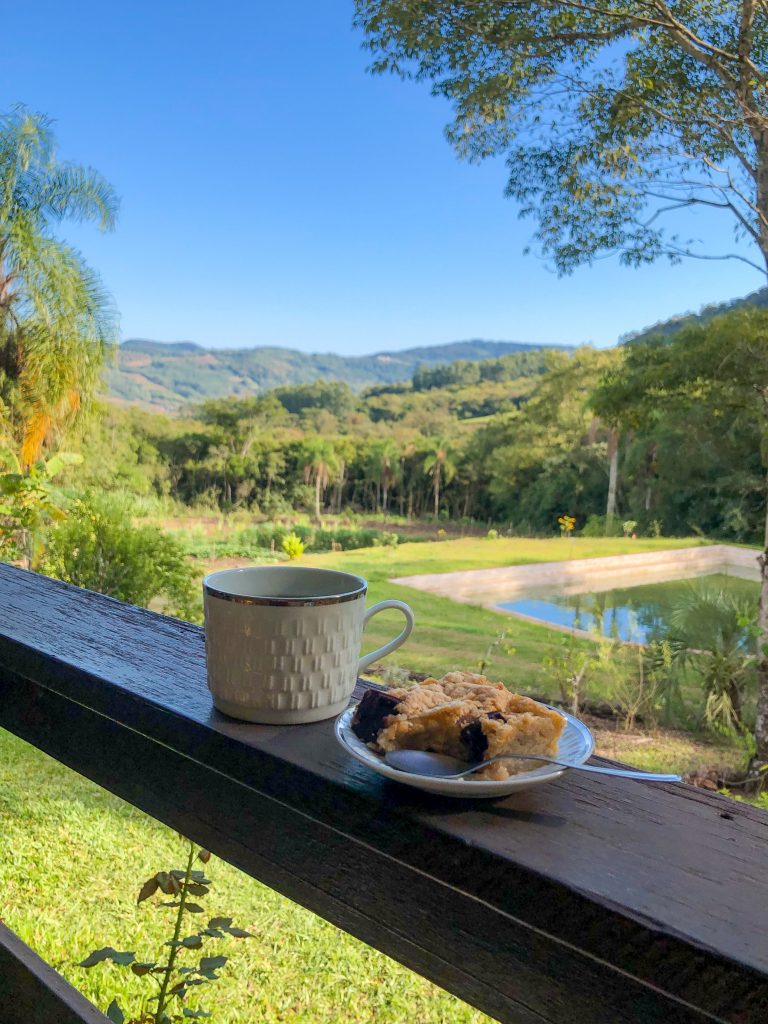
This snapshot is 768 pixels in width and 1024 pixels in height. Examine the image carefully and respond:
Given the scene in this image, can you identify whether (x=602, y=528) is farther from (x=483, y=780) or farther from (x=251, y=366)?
(x=483, y=780)

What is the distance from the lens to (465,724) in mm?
340

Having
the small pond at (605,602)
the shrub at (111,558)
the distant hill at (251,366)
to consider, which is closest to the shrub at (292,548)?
the small pond at (605,602)

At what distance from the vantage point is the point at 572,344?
1631cm

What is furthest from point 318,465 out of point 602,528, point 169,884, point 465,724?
point 465,724

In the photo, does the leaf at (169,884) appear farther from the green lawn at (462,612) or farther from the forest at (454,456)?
the forest at (454,456)

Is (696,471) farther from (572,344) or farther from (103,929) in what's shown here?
(103,929)

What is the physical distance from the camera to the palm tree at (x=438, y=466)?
12.8m

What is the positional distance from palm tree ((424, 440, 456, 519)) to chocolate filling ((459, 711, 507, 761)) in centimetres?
1238

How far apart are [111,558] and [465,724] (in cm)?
337

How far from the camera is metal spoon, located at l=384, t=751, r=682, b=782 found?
321mm

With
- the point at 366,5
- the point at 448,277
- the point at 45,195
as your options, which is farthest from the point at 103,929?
the point at 448,277

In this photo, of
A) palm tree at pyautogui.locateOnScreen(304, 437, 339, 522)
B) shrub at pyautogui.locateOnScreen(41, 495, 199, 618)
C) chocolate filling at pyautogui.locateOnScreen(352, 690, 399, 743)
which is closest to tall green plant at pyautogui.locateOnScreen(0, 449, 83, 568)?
shrub at pyautogui.locateOnScreen(41, 495, 199, 618)

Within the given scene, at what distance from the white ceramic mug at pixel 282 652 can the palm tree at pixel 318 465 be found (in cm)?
1119

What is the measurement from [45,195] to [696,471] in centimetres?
860
